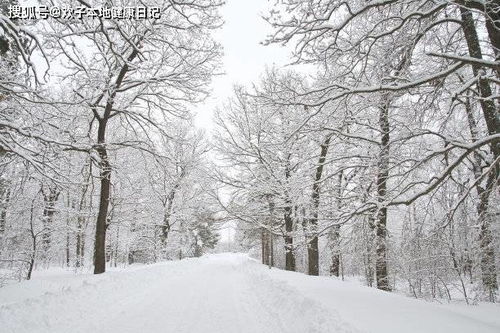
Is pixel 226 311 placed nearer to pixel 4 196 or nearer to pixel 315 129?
pixel 315 129

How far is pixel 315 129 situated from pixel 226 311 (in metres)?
4.14

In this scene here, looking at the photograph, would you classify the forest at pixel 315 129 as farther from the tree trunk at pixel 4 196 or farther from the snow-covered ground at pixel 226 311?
the snow-covered ground at pixel 226 311

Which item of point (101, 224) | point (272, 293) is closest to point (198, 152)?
point (101, 224)

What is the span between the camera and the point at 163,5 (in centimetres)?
1045

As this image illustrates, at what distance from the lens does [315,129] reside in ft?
20.8

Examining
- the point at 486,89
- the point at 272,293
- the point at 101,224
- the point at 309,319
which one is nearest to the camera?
the point at 309,319

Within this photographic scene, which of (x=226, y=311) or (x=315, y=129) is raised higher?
(x=315, y=129)

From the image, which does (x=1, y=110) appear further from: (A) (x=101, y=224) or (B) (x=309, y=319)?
(B) (x=309, y=319)

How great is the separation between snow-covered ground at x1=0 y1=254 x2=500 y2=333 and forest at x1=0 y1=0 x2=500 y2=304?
1.22 m

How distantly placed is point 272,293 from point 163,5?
9.21 meters

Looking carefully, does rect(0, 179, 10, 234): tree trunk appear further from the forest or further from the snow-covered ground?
the snow-covered ground

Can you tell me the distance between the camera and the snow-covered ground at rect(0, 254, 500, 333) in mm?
4797

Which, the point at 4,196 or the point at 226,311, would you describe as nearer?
the point at 226,311

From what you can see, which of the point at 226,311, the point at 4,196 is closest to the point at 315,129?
the point at 226,311
